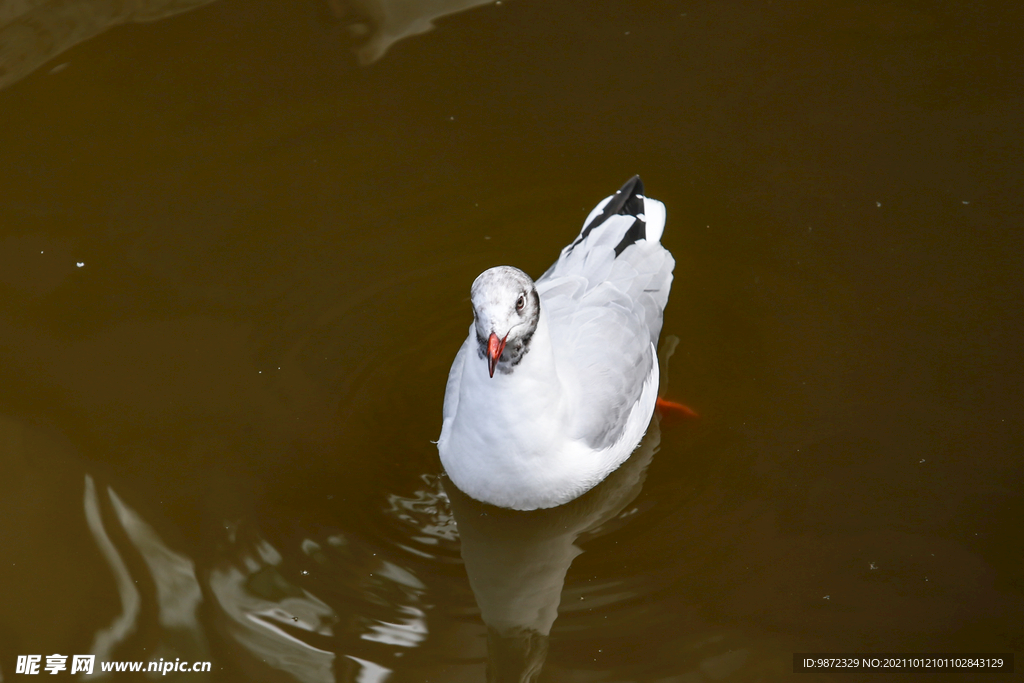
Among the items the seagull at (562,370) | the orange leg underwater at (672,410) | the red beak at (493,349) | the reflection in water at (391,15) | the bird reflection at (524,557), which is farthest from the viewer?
the reflection in water at (391,15)

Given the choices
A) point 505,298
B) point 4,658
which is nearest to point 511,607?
point 505,298

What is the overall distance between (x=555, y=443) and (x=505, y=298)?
69cm

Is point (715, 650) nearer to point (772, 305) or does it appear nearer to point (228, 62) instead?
point (772, 305)

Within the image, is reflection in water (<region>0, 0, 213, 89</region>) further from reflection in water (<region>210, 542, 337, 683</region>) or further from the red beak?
the red beak

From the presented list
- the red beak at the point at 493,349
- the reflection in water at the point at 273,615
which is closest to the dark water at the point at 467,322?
the reflection in water at the point at 273,615

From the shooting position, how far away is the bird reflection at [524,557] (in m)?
3.60

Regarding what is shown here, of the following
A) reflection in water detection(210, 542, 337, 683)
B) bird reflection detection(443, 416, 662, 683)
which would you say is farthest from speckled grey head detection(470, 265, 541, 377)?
reflection in water detection(210, 542, 337, 683)

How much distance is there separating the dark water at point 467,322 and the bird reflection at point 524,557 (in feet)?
0.05

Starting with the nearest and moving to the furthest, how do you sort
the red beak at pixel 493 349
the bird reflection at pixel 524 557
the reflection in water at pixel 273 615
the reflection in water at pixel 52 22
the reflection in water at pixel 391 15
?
the red beak at pixel 493 349
the reflection in water at pixel 273 615
the bird reflection at pixel 524 557
the reflection in water at pixel 52 22
the reflection in water at pixel 391 15

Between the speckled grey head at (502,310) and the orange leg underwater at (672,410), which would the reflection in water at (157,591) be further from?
the orange leg underwater at (672,410)

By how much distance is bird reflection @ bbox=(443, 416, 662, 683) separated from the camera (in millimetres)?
3602

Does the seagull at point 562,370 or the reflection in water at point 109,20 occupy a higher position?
the reflection in water at point 109,20

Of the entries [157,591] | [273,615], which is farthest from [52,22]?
[273,615]

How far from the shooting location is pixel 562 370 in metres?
3.73
